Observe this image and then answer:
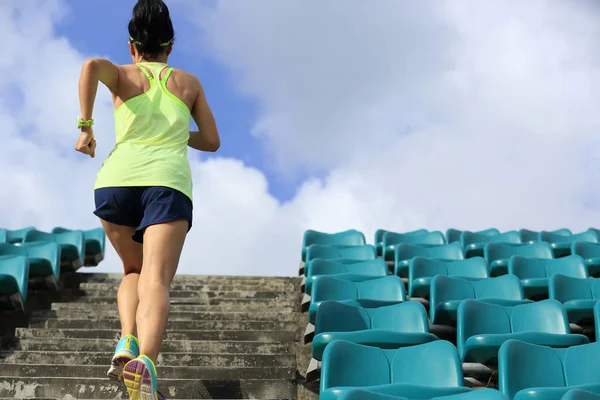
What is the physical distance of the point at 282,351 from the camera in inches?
196

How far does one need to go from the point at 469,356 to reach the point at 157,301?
1960 mm

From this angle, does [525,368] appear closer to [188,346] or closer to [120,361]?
[120,361]

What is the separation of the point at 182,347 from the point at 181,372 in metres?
0.48

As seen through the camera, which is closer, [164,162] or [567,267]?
[164,162]

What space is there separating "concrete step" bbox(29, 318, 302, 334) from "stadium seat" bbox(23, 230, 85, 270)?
150 cm

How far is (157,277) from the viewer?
111 inches

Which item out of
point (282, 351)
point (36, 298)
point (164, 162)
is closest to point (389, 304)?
point (282, 351)

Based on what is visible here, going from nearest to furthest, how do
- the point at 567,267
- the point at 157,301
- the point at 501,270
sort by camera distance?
the point at 157,301 → the point at 567,267 → the point at 501,270

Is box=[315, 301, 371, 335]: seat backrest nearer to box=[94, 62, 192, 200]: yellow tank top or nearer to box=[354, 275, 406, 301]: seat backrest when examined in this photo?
box=[354, 275, 406, 301]: seat backrest

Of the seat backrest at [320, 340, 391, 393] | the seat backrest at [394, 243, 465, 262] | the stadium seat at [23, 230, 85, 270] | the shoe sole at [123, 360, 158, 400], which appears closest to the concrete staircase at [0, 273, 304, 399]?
the stadium seat at [23, 230, 85, 270]

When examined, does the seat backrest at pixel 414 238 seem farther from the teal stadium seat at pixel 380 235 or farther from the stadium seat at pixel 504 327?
the stadium seat at pixel 504 327

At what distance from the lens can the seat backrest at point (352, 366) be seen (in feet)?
10.7

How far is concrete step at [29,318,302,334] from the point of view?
18.3ft

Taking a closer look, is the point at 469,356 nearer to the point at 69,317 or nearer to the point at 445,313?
the point at 445,313
